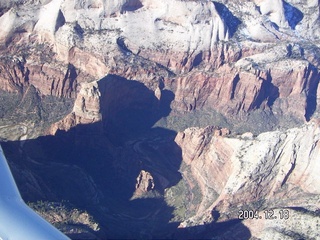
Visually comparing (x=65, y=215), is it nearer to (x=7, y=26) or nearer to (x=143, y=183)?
(x=143, y=183)

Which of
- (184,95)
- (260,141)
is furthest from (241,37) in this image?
(260,141)

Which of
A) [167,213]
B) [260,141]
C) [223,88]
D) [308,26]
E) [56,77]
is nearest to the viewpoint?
[260,141]

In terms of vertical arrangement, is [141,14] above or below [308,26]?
above

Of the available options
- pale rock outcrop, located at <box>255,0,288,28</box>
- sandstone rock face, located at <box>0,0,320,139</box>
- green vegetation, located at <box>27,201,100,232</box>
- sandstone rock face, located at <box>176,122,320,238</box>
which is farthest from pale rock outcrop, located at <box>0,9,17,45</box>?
pale rock outcrop, located at <box>255,0,288,28</box>

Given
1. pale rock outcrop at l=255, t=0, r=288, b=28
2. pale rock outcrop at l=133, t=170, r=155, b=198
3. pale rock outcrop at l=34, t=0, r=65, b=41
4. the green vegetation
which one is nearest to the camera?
the green vegetation

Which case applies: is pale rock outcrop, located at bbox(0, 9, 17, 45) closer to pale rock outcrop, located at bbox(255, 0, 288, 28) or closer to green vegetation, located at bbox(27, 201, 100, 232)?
green vegetation, located at bbox(27, 201, 100, 232)

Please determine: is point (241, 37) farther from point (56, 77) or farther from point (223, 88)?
point (56, 77)

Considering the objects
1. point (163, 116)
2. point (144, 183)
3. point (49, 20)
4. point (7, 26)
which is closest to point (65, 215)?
point (144, 183)
